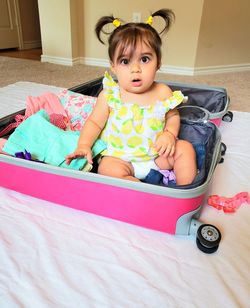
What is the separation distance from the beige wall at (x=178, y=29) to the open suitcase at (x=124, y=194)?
1556mm

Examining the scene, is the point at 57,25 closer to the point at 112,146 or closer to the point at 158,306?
the point at 112,146

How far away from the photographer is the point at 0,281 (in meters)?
0.47

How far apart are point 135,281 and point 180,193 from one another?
0.58 feet

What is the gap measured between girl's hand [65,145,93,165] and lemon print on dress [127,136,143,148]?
103mm

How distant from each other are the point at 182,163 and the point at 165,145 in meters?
0.06

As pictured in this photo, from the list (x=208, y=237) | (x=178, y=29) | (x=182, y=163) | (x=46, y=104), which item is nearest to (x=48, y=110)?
(x=46, y=104)

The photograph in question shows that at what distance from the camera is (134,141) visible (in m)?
0.68

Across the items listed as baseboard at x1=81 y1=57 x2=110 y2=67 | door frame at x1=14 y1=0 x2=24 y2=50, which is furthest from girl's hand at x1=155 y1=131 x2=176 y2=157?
door frame at x1=14 y1=0 x2=24 y2=50

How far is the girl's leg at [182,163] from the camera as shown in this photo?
0.63 meters

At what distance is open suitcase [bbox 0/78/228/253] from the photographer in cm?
52

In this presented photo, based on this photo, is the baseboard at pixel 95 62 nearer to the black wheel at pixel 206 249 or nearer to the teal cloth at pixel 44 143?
the teal cloth at pixel 44 143

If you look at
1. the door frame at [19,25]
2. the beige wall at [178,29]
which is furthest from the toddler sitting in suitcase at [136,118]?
the door frame at [19,25]

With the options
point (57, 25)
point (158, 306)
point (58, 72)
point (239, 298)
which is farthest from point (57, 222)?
point (57, 25)

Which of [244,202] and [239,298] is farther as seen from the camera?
[244,202]
